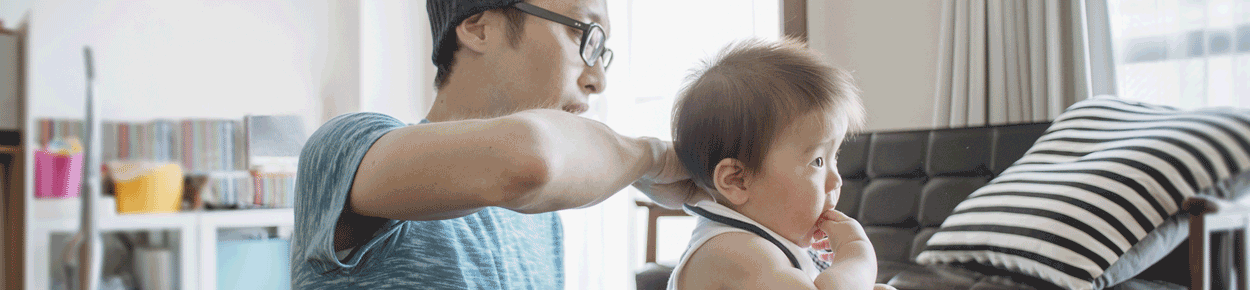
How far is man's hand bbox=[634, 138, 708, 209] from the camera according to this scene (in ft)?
2.09

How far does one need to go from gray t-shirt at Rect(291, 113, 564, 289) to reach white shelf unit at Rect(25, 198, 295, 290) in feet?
10.1

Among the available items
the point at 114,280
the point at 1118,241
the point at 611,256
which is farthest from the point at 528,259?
the point at 114,280

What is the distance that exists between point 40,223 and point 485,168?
3.86m

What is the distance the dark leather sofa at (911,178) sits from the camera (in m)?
1.95

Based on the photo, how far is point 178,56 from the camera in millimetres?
3578

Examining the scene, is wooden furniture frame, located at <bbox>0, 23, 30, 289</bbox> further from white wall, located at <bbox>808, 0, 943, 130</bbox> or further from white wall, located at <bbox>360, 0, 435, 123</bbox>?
white wall, located at <bbox>808, 0, 943, 130</bbox>

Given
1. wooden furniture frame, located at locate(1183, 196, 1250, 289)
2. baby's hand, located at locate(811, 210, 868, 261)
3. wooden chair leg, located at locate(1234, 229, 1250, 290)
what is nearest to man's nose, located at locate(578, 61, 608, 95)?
baby's hand, located at locate(811, 210, 868, 261)

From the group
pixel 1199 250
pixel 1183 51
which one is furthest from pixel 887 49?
pixel 1199 250

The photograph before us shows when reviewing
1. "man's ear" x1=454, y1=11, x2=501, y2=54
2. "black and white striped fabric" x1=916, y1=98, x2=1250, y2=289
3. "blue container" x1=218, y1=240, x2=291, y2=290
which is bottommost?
"blue container" x1=218, y1=240, x2=291, y2=290

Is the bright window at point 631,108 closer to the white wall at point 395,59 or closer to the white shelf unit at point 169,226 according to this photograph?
the white wall at point 395,59

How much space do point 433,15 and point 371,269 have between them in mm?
460

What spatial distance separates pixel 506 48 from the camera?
0.95 meters

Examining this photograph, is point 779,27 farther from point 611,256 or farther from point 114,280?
point 114,280

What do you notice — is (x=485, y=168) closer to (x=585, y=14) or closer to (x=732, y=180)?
(x=732, y=180)
